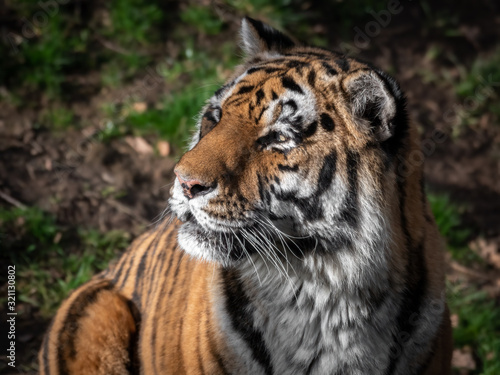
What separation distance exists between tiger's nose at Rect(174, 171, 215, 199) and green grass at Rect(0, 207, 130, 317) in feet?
5.52

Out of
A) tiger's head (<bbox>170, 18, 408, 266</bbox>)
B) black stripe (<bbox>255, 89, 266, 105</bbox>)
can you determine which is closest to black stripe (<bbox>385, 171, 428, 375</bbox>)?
tiger's head (<bbox>170, 18, 408, 266</bbox>)

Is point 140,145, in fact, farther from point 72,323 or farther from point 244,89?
point 244,89

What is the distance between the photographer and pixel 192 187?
177 centimetres

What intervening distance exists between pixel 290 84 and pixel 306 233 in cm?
50

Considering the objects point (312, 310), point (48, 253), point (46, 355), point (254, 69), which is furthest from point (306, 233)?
point (48, 253)

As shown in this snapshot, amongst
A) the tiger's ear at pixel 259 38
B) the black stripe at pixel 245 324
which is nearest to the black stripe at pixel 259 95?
the tiger's ear at pixel 259 38

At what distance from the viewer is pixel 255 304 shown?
2.01 m

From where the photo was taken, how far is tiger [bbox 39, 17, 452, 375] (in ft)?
5.94

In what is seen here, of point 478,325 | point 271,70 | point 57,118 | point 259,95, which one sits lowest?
point 478,325

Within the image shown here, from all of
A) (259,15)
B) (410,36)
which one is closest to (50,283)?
(259,15)

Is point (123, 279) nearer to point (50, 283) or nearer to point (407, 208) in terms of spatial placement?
point (50, 283)

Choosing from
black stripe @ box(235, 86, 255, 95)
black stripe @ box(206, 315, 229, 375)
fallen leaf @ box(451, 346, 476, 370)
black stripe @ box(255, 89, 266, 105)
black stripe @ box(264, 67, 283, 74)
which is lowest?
fallen leaf @ box(451, 346, 476, 370)

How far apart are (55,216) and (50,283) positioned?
18.6 inches

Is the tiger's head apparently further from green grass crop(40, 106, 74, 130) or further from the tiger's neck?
green grass crop(40, 106, 74, 130)
